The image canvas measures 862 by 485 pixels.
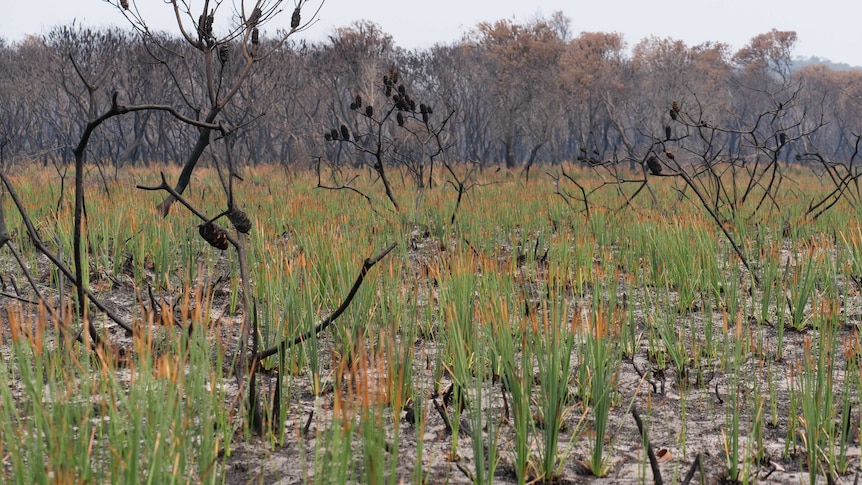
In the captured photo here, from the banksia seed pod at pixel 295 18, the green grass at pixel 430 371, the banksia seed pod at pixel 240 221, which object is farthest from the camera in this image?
the banksia seed pod at pixel 295 18

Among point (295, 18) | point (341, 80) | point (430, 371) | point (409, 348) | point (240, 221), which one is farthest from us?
point (341, 80)

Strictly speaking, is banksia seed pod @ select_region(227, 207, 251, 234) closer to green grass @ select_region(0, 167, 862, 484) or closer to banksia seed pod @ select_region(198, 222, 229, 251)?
banksia seed pod @ select_region(198, 222, 229, 251)

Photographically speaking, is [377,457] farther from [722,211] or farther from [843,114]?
[843,114]

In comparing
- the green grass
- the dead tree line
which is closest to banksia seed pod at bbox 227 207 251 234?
the green grass

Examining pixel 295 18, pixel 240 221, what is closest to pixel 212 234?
pixel 240 221

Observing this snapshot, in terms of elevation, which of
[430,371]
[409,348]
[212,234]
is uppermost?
[212,234]

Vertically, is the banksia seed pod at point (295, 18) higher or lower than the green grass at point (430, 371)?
higher

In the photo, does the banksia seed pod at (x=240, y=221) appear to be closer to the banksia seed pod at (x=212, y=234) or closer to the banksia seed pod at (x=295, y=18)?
the banksia seed pod at (x=212, y=234)

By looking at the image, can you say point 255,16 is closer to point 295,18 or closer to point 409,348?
point 295,18

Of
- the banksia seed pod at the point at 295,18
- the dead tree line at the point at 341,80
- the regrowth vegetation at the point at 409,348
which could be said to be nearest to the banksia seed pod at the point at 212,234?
the regrowth vegetation at the point at 409,348

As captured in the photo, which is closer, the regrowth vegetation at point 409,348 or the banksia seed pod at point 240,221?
the regrowth vegetation at point 409,348

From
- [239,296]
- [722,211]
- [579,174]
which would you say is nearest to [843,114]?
[579,174]

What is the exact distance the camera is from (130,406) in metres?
1.54

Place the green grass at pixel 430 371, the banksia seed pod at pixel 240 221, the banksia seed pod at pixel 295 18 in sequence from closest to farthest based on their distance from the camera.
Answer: the green grass at pixel 430 371 < the banksia seed pod at pixel 240 221 < the banksia seed pod at pixel 295 18
